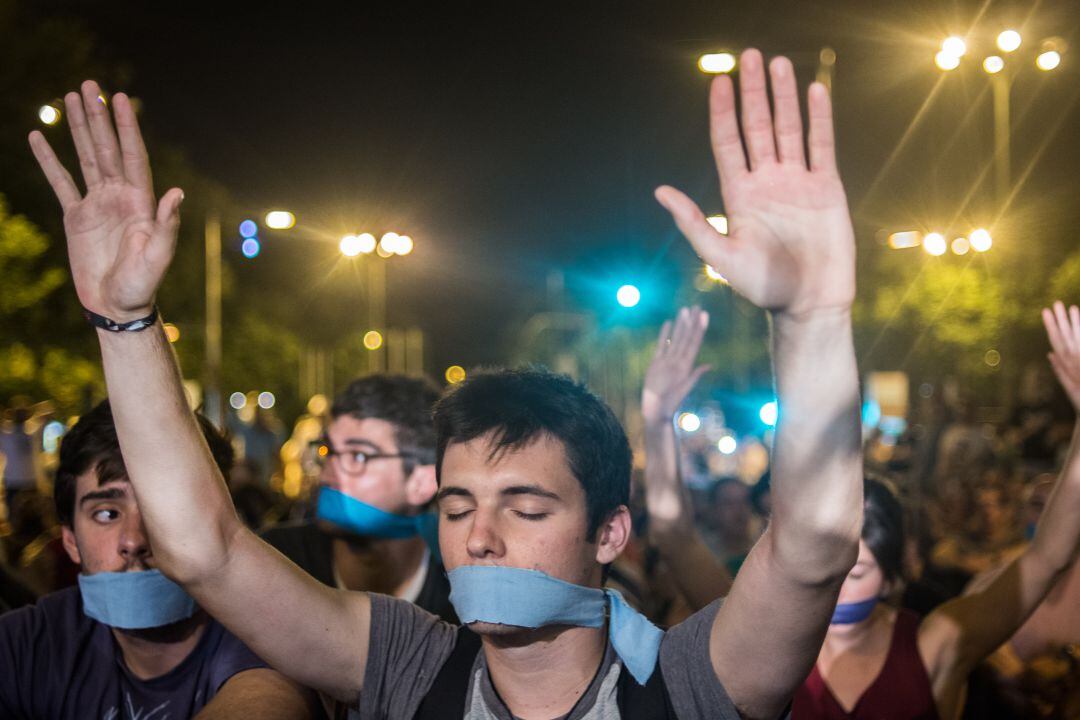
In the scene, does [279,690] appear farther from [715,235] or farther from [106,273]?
[715,235]

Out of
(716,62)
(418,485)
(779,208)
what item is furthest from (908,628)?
(716,62)

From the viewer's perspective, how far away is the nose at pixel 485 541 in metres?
2.78

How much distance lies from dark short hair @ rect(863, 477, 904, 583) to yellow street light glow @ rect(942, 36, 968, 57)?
9.43 m

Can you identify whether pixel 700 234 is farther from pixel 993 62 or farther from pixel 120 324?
pixel 993 62

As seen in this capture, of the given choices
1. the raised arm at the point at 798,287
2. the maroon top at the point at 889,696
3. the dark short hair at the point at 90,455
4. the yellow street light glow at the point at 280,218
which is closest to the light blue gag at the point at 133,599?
the dark short hair at the point at 90,455

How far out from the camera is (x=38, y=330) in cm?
2889

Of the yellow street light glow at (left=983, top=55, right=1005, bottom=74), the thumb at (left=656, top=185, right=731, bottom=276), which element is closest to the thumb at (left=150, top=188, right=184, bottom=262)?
the thumb at (left=656, top=185, right=731, bottom=276)

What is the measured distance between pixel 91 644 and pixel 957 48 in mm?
11305

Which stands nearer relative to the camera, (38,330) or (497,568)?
(497,568)

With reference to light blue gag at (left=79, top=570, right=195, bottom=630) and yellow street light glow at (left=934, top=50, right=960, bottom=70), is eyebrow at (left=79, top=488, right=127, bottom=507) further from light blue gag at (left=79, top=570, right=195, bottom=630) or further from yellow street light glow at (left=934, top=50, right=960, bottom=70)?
yellow street light glow at (left=934, top=50, right=960, bottom=70)

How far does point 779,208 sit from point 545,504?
0.94 metres

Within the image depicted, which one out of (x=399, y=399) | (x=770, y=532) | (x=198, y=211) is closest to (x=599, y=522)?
(x=770, y=532)

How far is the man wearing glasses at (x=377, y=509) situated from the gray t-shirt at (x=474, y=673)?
1.63 metres

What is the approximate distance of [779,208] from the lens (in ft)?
7.70
